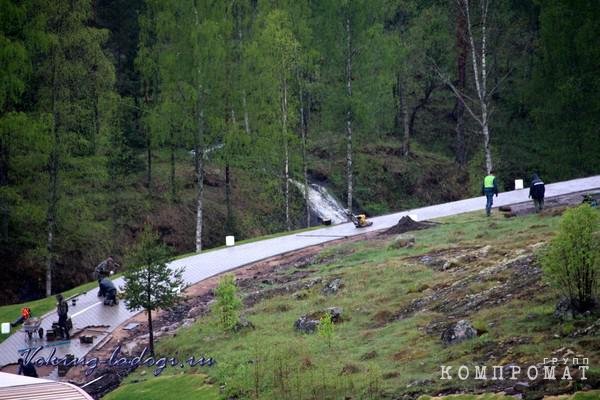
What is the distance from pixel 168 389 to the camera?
24047mm

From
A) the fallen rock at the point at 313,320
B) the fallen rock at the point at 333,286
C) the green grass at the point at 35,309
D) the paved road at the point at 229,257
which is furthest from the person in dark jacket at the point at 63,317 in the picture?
the fallen rock at the point at 333,286

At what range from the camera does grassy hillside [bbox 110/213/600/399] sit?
20359 millimetres

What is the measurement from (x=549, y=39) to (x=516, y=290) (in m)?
30.1

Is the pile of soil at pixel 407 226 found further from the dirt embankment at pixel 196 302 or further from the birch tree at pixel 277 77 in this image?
the birch tree at pixel 277 77

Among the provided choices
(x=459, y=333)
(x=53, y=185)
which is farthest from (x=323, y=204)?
(x=459, y=333)

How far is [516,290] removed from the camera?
25.1 m

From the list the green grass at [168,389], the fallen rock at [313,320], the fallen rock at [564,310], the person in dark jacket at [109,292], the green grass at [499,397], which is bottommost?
the green grass at [168,389]

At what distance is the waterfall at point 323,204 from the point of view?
184ft

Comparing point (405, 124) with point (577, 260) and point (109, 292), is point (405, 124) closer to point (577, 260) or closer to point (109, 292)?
point (109, 292)

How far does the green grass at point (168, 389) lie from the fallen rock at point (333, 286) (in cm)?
689

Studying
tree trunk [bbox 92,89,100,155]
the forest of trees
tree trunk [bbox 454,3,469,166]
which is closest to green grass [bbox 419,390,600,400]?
the forest of trees

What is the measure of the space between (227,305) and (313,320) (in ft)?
8.78

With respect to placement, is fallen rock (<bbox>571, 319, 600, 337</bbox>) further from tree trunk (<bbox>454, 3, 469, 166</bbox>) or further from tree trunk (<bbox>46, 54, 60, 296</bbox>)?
tree trunk (<bbox>454, 3, 469, 166</bbox>)

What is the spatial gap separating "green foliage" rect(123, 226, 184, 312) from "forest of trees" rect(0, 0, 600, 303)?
45.0 ft
